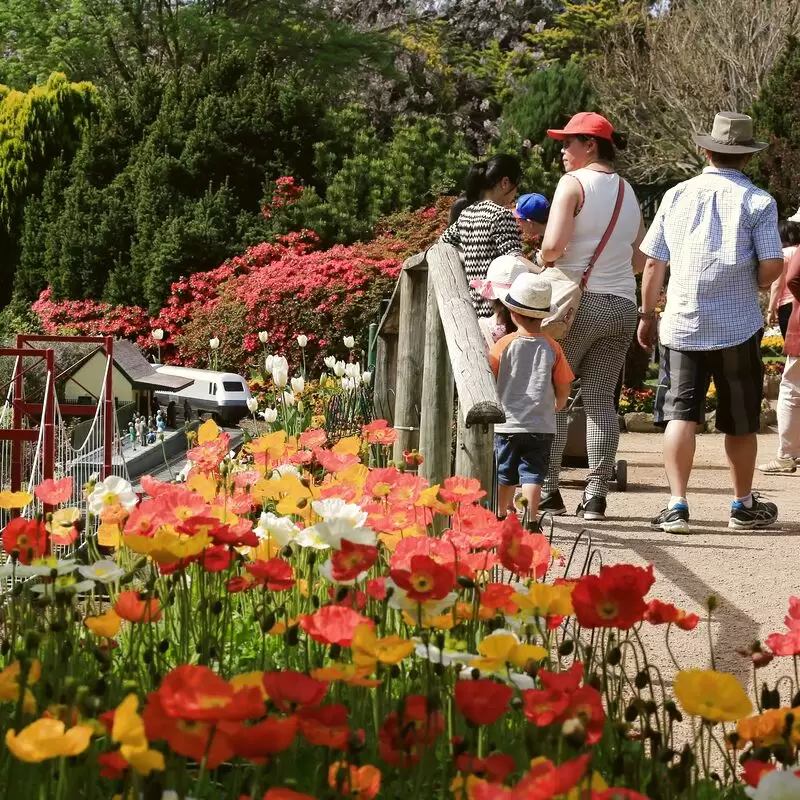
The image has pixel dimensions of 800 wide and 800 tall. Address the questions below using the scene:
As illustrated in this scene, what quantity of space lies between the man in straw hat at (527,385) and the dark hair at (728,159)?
3.24 feet

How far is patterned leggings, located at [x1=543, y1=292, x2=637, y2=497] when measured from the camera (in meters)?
5.50

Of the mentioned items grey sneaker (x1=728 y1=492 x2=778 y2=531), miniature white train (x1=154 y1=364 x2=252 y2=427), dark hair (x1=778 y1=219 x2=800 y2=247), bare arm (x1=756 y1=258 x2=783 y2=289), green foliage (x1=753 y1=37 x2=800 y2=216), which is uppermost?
green foliage (x1=753 y1=37 x2=800 y2=216)

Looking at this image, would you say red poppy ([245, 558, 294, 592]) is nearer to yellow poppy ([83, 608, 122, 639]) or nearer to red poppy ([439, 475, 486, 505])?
yellow poppy ([83, 608, 122, 639])

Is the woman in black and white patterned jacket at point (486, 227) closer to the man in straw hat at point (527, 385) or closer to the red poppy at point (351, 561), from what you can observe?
the man in straw hat at point (527, 385)

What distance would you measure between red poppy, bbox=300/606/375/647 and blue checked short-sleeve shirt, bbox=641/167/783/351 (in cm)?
366

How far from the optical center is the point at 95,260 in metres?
18.0

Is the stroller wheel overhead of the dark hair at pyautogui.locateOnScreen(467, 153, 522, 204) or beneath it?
beneath

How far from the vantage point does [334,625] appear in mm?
1743

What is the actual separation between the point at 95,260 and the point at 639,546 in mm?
14187

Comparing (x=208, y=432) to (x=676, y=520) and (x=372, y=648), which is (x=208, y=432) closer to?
(x=372, y=648)

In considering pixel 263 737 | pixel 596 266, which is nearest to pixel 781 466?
pixel 596 266

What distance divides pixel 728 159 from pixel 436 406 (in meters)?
1.71

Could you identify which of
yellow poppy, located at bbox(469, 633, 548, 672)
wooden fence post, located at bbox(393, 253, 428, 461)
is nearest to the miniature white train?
wooden fence post, located at bbox(393, 253, 428, 461)

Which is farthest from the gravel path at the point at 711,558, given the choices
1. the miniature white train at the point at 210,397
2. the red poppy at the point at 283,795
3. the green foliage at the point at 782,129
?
the green foliage at the point at 782,129
